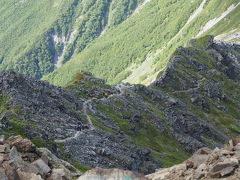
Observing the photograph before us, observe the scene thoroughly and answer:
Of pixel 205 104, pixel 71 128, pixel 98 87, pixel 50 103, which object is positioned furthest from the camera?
pixel 205 104

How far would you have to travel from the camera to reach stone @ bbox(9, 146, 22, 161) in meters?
38.2

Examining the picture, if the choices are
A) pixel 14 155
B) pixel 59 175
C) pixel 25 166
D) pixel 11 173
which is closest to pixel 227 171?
pixel 59 175

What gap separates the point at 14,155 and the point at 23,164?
135cm

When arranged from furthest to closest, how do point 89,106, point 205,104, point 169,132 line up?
point 205,104 < point 169,132 < point 89,106

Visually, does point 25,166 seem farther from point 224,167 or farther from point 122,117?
point 122,117

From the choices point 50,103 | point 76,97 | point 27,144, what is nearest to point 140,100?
point 76,97

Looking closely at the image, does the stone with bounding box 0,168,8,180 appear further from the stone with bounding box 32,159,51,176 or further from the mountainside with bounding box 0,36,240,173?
the mountainside with bounding box 0,36,240,173

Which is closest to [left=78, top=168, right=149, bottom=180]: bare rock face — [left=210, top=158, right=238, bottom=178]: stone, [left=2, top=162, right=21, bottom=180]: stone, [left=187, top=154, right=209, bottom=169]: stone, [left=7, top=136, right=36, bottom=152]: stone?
[left=210, top=158, right=238, bottom=178]: stone

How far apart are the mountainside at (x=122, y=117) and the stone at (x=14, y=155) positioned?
4247 cm

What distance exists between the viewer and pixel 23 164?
38.2 metres

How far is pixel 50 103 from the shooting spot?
112m

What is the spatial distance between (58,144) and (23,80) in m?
32.7

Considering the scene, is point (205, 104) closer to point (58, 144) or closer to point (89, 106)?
point (89, 106)

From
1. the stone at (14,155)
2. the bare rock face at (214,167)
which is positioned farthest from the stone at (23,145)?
the bare rock face at (214,167)
